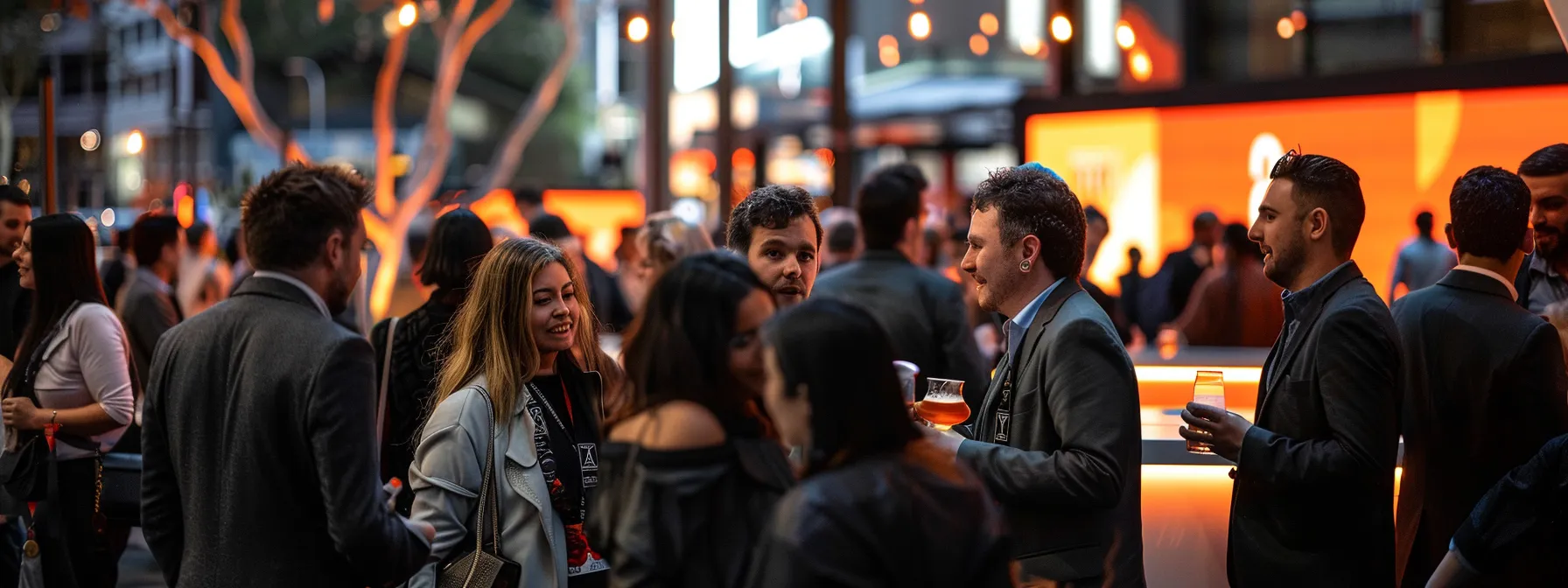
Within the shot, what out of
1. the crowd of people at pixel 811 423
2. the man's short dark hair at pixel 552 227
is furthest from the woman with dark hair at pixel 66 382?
the man's short dark hair at pixel 552 227

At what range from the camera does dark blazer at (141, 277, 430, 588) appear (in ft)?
9.25

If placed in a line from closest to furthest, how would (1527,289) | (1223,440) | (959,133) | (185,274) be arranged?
(1223,440)
(1527,289)
(185,274)
(959,133)

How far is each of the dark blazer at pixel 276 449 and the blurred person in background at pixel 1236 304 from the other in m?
6.32

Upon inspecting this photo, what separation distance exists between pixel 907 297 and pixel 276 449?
268 centimetres

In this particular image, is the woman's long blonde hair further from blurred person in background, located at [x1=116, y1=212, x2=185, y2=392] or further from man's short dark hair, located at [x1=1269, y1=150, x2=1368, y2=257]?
blurred person in background, located at [x1=116, y1=212, x2=185, y2=392]

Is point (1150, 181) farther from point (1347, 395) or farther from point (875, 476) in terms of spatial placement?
point (875, 476)

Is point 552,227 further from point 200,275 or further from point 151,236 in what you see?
point 200,275

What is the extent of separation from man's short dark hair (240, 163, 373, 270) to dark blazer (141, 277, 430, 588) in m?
0.06

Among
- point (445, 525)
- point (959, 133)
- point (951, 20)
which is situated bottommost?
point (445, 525)

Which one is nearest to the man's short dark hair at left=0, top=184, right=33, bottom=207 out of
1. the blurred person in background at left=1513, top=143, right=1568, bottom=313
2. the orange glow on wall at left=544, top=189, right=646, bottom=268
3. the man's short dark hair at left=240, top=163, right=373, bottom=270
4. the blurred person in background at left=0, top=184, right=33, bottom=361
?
the blurred person in background at left=0, top=184, right=33, bottom=361

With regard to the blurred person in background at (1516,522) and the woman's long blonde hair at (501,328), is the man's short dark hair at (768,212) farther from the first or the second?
the blurred person in background at (1516,522)

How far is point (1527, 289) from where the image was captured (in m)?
4.13

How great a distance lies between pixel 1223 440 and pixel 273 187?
6.86 feet

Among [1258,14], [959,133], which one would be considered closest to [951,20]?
[959,133]
